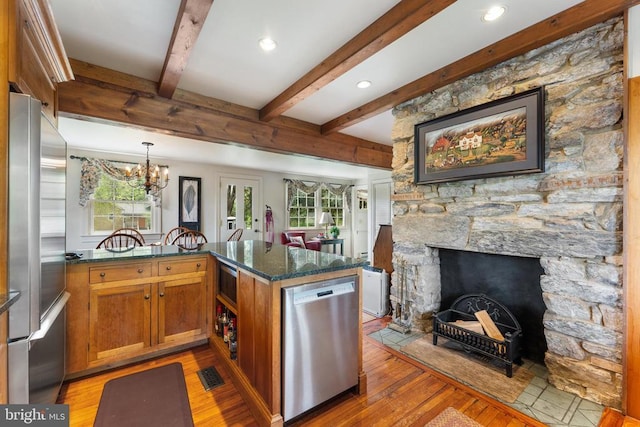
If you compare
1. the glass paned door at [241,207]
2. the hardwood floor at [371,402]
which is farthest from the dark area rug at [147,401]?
the glass paned door at [241,207]

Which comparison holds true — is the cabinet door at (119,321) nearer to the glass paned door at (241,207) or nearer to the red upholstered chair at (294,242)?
the glass paned door at (241,207)

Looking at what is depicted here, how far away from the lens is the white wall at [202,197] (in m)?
4.67

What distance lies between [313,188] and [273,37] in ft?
18.3

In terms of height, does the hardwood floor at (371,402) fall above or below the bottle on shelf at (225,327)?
below

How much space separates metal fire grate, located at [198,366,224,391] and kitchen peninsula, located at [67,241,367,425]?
12 cm

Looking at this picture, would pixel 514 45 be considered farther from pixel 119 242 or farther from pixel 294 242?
pixel 119 242

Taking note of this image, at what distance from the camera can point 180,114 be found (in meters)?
2.67

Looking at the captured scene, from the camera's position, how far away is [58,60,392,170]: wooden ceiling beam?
2225 millimetres

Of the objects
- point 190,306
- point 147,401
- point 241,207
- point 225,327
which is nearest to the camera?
point 147,401

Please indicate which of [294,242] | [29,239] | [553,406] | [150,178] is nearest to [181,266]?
[29,239]

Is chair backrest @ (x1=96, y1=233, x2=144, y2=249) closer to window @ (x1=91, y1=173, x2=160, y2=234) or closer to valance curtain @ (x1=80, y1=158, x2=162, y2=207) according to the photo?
window @ (x1=91, y1=173, x2=160, y2=234)

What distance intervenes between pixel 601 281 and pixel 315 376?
1.92 m

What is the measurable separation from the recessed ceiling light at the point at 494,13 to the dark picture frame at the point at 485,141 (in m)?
0.60
